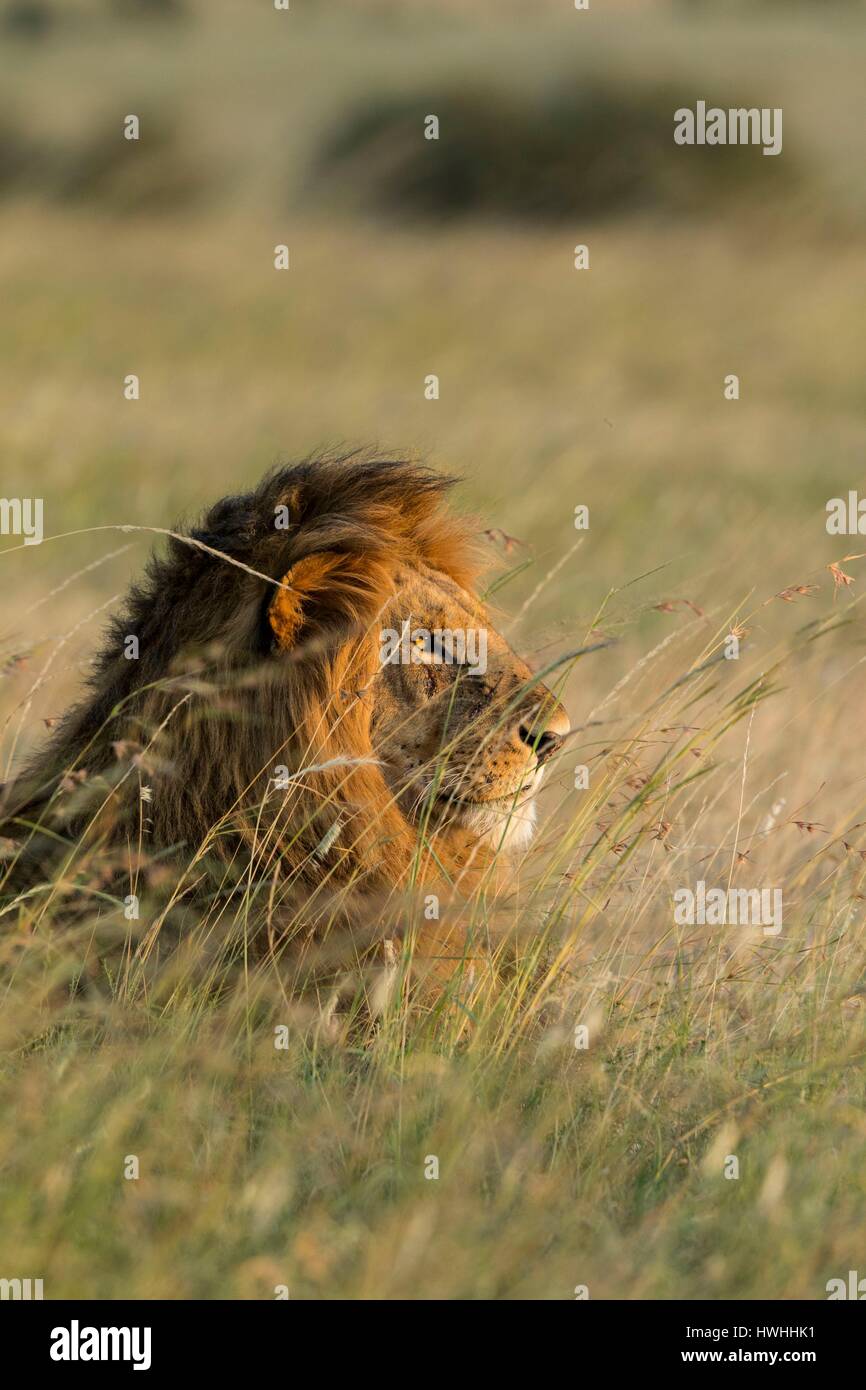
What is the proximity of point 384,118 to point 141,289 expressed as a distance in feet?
64.3

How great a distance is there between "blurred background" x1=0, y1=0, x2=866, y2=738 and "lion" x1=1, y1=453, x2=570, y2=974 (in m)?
0.30

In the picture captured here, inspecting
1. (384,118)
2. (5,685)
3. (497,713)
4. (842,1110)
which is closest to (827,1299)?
(842,1110)

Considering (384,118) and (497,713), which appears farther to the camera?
(384,118)

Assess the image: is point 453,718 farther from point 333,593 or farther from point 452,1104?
point 452,1104

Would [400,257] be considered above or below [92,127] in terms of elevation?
below

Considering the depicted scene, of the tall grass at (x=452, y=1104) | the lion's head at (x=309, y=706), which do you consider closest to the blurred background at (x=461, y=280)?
the lion's head at (x=309, y=706)

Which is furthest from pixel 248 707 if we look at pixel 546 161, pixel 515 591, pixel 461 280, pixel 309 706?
pixel 546 161

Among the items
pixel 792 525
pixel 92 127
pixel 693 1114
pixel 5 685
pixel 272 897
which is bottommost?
pixel 693 1114

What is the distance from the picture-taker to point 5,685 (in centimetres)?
779

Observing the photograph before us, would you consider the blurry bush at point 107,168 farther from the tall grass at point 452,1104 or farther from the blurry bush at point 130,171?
the tall grass at point 452,1104

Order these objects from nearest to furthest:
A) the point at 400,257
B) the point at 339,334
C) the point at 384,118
Result: the point at 339,334
the point at 400,257
the point at 384,118

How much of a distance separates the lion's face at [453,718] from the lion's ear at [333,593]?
3.4 inches

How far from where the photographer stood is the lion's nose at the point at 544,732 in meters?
4.28

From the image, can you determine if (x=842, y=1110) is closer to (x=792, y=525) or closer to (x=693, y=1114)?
(x=693, y=1114)
